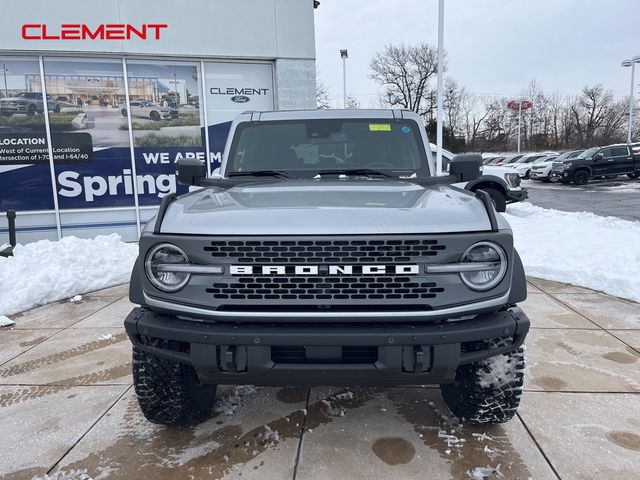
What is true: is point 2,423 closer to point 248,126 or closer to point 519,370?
point 248,126

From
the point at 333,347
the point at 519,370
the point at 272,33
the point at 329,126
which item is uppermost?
the point at 272,33

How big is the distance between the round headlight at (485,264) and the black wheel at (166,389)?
160 centimetres

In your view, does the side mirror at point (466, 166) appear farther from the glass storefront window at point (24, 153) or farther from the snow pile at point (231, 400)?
the glass storefront window at point (24, 153)

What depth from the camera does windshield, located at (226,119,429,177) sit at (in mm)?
3445

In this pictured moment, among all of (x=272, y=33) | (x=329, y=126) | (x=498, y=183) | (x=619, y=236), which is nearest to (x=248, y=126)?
(x=329, y=126)

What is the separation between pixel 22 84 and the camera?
8.34 metres

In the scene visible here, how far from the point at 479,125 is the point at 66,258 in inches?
2792

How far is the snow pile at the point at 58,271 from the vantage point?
5.42 meters

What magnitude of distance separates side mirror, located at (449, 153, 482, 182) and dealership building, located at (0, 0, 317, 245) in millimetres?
6308

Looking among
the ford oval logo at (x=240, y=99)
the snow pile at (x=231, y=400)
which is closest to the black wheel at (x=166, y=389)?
the snow pile at (x=231, y=400)

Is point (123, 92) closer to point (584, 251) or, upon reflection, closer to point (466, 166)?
point (466, 166)

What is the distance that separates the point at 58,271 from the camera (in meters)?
5.94

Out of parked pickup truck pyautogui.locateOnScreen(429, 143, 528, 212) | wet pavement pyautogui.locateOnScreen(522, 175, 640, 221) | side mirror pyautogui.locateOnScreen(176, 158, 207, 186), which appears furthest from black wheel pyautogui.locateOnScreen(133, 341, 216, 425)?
wet pavement pyautogui.locateOnScreen(522, 175, 640, 221)

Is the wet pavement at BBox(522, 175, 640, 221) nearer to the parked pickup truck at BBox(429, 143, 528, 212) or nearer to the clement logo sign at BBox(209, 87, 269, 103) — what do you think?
the parked pickup truck at BBox(429, 143, 528, 212)
